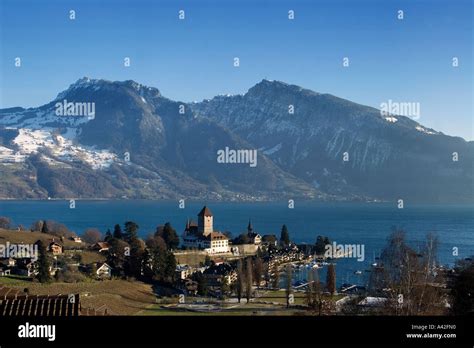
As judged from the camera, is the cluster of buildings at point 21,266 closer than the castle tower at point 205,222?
Yes

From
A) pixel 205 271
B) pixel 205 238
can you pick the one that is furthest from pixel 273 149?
pixel 205 271

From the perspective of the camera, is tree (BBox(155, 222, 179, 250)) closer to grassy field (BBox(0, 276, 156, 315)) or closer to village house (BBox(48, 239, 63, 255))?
village house (BBox(48, 239, 63, 255))

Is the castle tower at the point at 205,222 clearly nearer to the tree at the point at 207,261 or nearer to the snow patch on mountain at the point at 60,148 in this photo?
the tree at the point at 207,261

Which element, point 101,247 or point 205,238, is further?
point 205,238

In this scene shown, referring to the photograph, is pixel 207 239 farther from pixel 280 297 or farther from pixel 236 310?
pixel 236 310

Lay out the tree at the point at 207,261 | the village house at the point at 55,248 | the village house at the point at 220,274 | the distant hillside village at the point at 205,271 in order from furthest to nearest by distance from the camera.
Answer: the tree at the point at 207,261 → the village house at the point at 55,248 → the village house at the point at 220,274 → the distant hillside village at the point at 205,271

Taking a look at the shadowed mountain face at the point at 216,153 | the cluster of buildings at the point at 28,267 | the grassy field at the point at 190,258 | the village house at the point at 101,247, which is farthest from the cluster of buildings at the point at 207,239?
the shadowed mountain face at the point at 216,153

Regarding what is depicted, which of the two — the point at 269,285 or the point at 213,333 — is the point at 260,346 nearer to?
the point at 213,333
